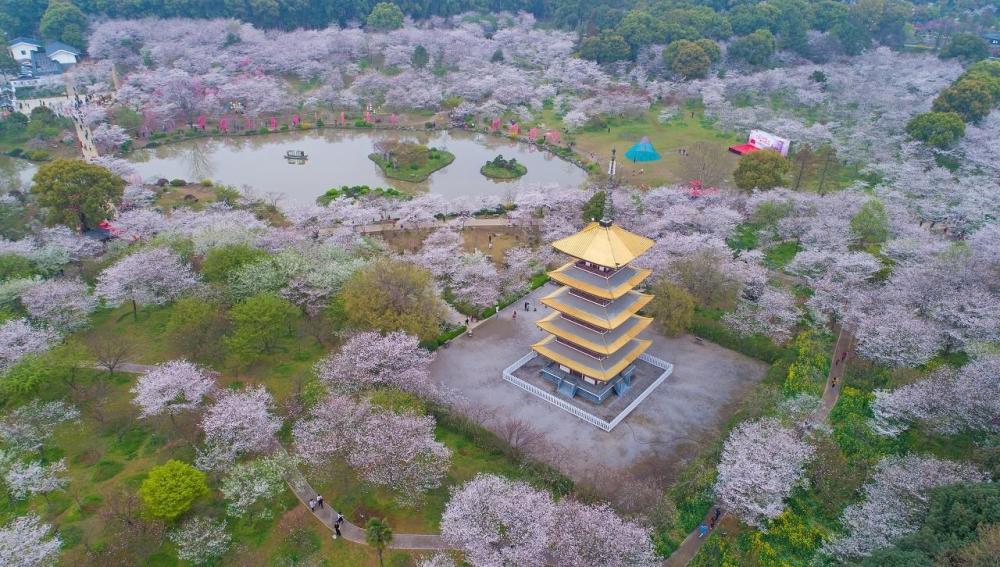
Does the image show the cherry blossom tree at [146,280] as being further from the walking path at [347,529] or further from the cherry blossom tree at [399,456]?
the cherry blossom tree at [399,456]

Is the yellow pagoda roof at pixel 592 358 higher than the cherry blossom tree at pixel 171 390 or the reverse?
higher

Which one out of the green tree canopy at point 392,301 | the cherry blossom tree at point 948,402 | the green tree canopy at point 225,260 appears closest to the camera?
the cherry blossom tree at point 948,402

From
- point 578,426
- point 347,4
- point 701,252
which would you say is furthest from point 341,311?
point 347,4

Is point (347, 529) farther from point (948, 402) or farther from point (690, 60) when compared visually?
point (690, 60)

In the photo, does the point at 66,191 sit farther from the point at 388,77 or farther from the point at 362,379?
the point at 388,77

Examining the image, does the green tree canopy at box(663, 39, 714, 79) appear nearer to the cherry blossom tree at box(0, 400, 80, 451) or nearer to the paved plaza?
the paved plaza

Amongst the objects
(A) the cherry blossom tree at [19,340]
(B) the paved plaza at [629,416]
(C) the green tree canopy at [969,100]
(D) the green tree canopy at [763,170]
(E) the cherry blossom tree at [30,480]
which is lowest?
(B) the paved plaza at [629,416]

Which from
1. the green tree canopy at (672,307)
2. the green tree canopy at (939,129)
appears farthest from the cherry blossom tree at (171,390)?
the green tree canopy at (939,129)
